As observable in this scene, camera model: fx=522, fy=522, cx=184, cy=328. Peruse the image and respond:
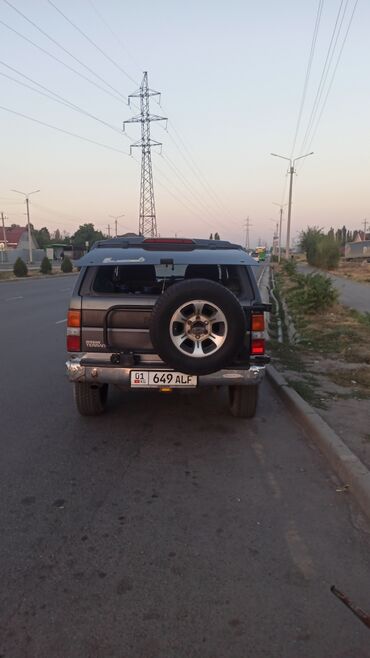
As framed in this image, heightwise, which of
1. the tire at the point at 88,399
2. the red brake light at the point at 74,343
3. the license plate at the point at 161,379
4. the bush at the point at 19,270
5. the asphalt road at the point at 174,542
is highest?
the red brake light at the point at 74,343

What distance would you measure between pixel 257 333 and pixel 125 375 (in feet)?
4.17

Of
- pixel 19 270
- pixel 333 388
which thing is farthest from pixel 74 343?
pixel 19 270

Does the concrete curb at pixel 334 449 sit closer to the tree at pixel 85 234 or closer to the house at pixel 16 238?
the house at pixel 16 238

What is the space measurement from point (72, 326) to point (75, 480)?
147 centimetres

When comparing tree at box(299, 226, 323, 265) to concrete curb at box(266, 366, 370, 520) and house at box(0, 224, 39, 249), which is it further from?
house at box(0, 224, 39, 249)

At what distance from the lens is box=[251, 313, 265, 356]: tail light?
4820 mm

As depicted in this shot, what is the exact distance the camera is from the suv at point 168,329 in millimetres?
4410

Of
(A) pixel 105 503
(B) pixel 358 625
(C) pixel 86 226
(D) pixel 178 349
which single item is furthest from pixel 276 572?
(C) pixel 86 226

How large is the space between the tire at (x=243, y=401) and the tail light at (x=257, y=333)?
20.3 inches

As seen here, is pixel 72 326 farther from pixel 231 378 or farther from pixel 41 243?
pixel 41 243

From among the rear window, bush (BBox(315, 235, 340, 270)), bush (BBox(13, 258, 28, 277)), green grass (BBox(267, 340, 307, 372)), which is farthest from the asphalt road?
bush (BBox(315, 235, 340, 270))

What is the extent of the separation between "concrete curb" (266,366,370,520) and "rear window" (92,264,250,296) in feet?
4.84

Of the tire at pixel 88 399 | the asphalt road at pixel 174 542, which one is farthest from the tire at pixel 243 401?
the tire at pixel 88 399

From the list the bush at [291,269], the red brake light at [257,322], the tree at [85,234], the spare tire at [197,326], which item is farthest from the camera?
the tree at [85,234]
